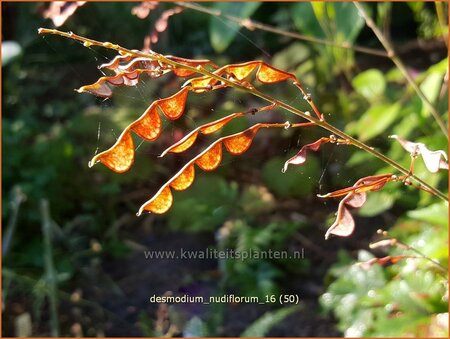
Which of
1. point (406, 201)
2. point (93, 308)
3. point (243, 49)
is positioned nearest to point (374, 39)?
point (243, 49)

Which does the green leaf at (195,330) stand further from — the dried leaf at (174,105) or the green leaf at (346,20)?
the green leaf at (346,20)

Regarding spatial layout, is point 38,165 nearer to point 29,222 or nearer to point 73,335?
point 29,222

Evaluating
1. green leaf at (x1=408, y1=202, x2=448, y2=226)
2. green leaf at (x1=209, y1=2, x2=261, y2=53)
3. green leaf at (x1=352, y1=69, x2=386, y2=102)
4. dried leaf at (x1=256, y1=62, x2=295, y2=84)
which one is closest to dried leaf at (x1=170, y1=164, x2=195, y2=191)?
dried leaf at (x1=256, y1=62, x2=295, y2=84)

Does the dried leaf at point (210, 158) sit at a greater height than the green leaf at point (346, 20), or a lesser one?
greater

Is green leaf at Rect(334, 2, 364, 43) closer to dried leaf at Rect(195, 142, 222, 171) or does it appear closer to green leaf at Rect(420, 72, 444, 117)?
green leaf at Rect(420, 72, 444, 117)

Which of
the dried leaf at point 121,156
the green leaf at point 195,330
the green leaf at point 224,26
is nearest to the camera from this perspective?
the dried leaf at point 121,156

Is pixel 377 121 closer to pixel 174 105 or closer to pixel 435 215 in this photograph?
pixel 435 215

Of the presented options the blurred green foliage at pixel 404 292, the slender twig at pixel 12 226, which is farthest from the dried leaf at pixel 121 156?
the slender twig at pixel 12 226
